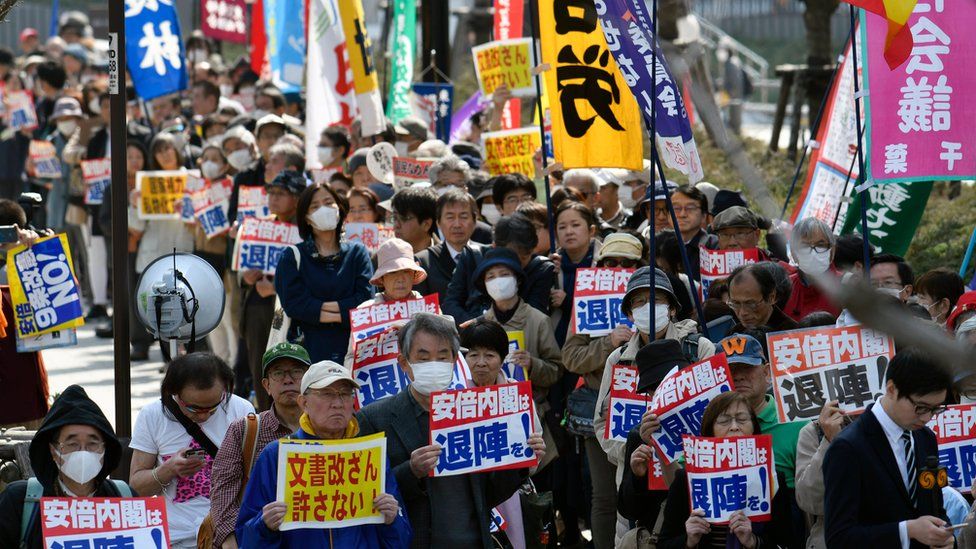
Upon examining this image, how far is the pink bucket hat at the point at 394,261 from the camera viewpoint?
25.6 feet

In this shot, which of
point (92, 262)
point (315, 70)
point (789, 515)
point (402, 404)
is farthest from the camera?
point (92, 262)

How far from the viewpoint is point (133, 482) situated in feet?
19.7

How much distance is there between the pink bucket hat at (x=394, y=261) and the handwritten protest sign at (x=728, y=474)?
2650 millimetres

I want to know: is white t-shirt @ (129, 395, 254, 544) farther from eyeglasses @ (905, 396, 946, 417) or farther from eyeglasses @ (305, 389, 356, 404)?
eyeglasses @ (905, 396, 946, 417)

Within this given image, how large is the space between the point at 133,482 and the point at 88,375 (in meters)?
7.71

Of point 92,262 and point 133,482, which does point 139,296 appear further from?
point 92,262

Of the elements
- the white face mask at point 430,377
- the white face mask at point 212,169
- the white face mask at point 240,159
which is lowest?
the white face mask at point 430,377

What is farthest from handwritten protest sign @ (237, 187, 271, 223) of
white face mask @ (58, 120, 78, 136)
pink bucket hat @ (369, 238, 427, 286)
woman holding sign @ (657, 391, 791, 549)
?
woman holding sign @ (657, 391, 791, 549)

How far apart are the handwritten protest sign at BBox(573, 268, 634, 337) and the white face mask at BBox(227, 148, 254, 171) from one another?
5.38m

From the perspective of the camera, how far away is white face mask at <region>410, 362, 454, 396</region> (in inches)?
238

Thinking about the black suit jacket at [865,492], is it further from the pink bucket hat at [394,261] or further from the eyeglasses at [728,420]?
the pink bucket hat at [394,261]

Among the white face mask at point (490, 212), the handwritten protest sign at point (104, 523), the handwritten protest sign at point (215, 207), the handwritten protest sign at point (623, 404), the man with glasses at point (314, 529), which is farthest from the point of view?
the handwritten protest sign at point (215, 207)

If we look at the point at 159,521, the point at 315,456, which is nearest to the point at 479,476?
the point at 315,456

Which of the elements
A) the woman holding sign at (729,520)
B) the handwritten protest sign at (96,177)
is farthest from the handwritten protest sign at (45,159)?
the woman holding sign at (729,520)
